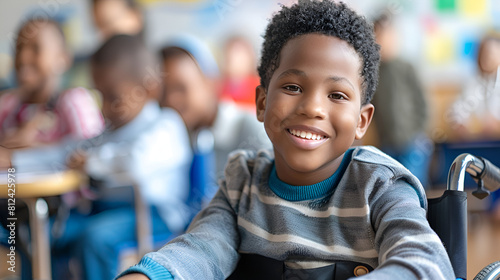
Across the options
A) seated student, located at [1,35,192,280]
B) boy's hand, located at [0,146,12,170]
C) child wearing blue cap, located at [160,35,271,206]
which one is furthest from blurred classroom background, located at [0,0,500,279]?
boy's hand, located at [0,146,12,170]

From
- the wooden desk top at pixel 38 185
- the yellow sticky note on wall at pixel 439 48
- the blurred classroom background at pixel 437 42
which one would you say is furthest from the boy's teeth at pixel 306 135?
the yellow sticky note on wall at pixel 439 48

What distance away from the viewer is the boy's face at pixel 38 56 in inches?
126

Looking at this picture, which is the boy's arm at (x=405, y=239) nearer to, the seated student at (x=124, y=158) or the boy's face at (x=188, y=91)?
the seated student at (x=124, y=158)

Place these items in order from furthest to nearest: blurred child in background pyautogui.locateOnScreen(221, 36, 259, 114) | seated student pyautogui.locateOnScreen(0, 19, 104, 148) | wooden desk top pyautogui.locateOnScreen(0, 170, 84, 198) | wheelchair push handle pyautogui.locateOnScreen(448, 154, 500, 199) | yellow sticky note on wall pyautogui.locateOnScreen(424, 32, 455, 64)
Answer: yellow sticky note on wall pyautogui.locateOnScreen(424, 32, 455, 64), blurred child in background pyautogui.locateOnScreen(221, 36, 259, 114), seated student pyautogui.locateOnScreen(0, 19, 104, 148), wooden desk top pyautogui.locateOnScreen(0, 170, 84, 198), wheelchair push handle pyautogui.locateOnScreen(448, 154, 500, 199)

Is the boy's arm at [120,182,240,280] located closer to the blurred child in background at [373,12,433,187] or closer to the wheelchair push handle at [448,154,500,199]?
the wheelchair push handle at [448,154,500,199]

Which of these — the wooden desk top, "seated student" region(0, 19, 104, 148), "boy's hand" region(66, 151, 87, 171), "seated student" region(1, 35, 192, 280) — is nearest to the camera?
the wooden desk top

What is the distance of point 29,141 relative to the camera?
2.98 m

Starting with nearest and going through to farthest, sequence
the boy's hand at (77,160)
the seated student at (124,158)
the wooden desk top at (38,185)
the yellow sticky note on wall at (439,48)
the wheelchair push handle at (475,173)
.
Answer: the wheelchair push handle at (475,173)
the wooden desk top at (38,185)
the seated student at (124,158)
the boy's hand at (77,160)
the yellow sticky note on wall at (439,48)

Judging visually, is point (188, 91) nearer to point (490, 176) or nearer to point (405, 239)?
point (490, 176)

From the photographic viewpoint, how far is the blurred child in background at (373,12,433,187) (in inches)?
138

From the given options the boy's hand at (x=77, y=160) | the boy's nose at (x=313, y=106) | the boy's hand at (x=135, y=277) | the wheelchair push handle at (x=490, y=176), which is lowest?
the boy's hand at (x=77, y=160)

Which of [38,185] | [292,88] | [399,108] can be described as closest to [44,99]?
[38,185]

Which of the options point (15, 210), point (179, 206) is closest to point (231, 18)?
point (179, 206)

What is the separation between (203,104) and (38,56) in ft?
3.44
